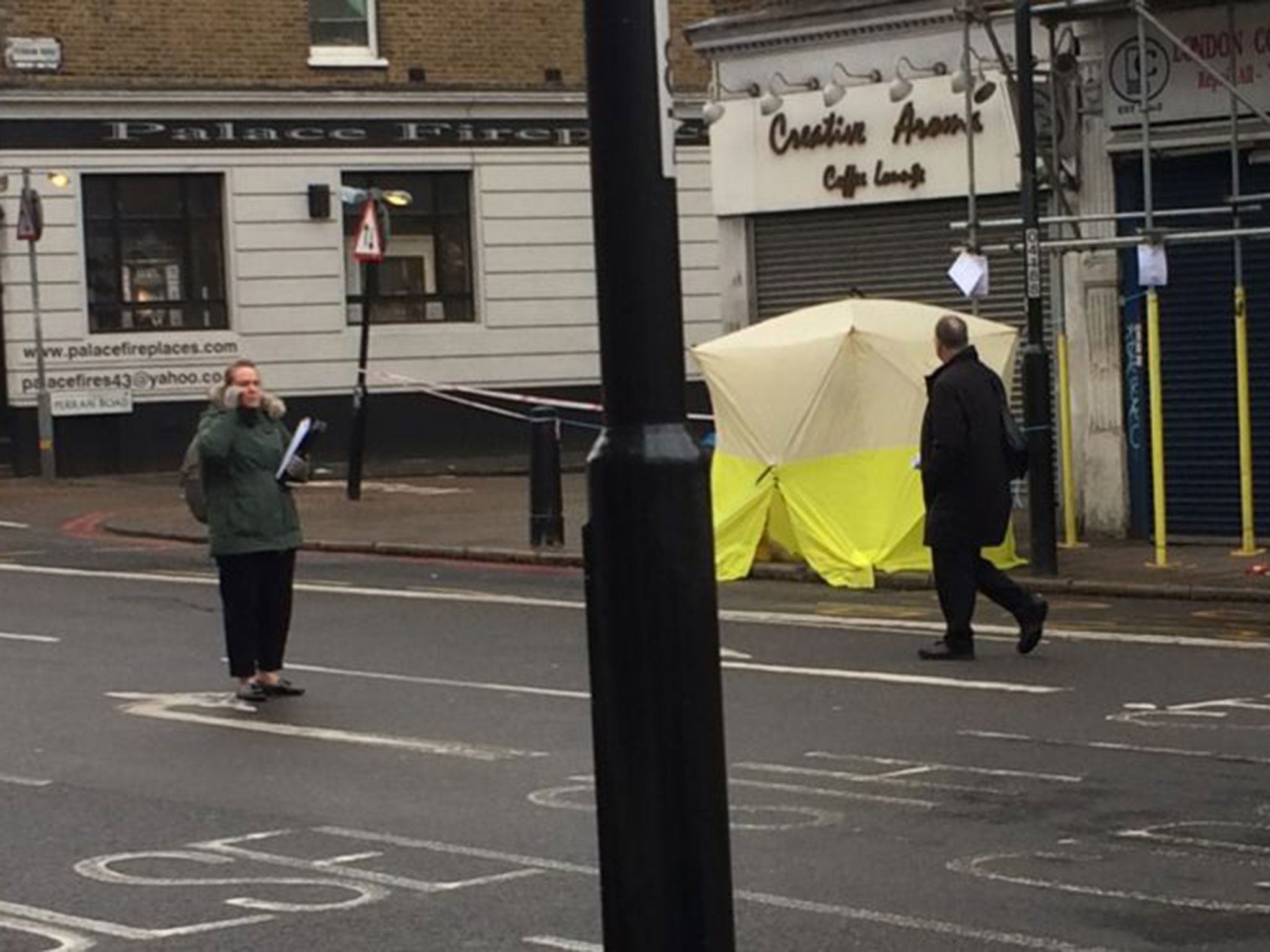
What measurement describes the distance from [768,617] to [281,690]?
433 centimetres

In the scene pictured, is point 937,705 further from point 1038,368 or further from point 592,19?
point 592,19

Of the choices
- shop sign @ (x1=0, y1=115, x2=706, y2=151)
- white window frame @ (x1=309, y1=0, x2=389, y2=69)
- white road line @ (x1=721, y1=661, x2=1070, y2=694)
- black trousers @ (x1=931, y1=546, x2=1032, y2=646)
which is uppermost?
white window frame @ (x1=309, y1=0, x2=389, y2=69)

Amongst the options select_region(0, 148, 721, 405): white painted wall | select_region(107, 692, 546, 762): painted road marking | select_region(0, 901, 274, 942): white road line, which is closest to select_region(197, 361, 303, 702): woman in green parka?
select_region(107, 692, 546, 762): painted road marking

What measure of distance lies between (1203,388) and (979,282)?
2.20 metres

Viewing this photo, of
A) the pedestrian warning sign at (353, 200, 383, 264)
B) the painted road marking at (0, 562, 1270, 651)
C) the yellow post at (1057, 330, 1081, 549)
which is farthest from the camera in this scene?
the pedestrian warning sign at (353, 200, 383, 264)

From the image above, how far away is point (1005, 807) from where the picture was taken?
9.52m

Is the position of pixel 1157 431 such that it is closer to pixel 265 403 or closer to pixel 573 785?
pixel 265 403

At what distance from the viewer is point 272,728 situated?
12.2 m

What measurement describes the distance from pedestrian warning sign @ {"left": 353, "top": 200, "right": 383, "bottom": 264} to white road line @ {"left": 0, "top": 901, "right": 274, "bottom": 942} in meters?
19.1

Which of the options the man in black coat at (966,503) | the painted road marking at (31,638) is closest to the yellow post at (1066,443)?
the man in black coat at (966,503)

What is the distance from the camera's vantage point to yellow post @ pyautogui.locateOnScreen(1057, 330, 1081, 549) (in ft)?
65.2

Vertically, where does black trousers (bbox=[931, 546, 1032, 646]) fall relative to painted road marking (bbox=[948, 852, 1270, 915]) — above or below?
above

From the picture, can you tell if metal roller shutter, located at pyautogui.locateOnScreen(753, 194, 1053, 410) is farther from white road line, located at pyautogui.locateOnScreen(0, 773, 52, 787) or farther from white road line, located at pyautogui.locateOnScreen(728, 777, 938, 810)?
white road line, located at pyautogui.locateOnScreen(0, 773, 52, 787)

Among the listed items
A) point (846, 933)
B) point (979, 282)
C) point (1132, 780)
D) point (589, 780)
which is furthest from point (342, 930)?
point (979, 282)
